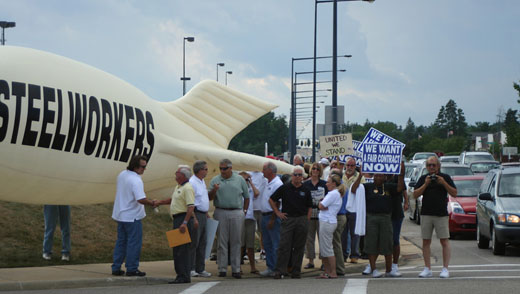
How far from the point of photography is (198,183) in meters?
11.6

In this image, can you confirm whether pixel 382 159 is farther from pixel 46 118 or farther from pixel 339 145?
pixel 339 145

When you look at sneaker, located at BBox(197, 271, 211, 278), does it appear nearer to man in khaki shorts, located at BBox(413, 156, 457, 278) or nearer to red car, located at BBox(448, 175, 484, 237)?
man in khaki shorts, located at BBox(413, 156, 457, 278)

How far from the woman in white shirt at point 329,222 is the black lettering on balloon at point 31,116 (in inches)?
177

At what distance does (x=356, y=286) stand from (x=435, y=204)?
6.85 ft

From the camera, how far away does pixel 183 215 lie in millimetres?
11352

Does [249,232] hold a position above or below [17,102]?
below

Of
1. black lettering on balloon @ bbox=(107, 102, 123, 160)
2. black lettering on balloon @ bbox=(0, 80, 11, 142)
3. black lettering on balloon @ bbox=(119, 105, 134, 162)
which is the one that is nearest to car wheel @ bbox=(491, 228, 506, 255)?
black lettering on balloon @ bbox=(119, 105, 134, 162)

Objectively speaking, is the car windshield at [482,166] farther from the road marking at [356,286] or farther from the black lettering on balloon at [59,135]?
the black lettering on balloon at [59,135]

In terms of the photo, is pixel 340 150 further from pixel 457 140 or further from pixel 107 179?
pixel 457 140

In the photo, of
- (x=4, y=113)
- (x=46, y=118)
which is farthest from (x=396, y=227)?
(x=4, y=113)

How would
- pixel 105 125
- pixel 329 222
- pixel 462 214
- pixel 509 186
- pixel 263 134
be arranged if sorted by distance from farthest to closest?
pixel 263 134 < pixel 462 214 < pixel 509 186 < pixel 329 222 < pixel 105 125

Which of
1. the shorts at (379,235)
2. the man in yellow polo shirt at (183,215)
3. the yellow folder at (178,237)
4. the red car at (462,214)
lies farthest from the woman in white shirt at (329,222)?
the red car at (462,214)

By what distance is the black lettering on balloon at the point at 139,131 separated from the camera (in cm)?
1207

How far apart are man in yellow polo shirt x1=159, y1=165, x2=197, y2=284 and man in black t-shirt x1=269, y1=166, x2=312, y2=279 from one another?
57.3 inches
